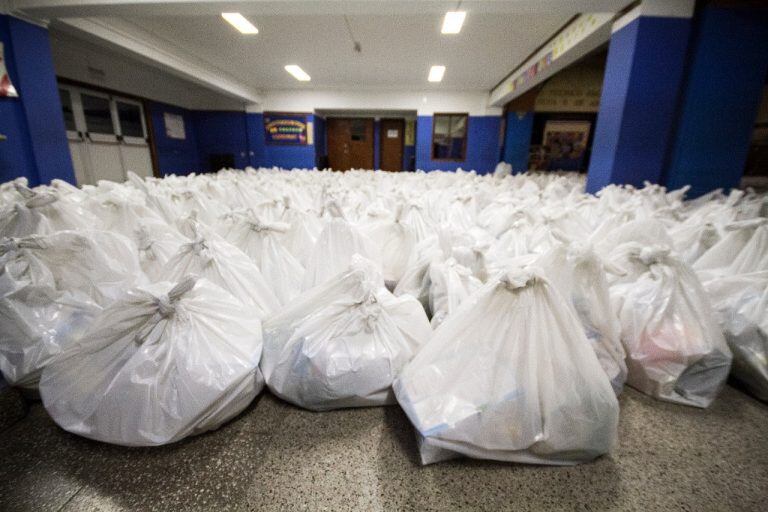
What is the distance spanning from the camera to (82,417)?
974 millimetres

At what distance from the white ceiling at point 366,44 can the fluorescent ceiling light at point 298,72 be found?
0.19 m

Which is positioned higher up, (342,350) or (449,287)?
(449,287)

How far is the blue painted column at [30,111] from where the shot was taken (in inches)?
151

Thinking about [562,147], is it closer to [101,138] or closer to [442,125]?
[442,125]

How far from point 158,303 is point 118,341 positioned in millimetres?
175

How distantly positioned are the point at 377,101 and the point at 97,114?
22.6 ft

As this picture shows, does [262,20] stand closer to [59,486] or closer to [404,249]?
[404,249]

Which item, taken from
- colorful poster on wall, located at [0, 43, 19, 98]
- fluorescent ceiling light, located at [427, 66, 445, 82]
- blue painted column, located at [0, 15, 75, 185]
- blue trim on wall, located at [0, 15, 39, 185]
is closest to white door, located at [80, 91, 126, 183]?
blue painted column, located at [0, 15, 75, 185]

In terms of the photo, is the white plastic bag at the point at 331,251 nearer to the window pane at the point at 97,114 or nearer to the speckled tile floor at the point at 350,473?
the speckled tile floor at the point at 350,473

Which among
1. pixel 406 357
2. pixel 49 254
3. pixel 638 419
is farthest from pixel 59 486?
pixel 638 419

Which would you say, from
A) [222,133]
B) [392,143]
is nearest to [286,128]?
[222,133]

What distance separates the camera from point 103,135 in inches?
278

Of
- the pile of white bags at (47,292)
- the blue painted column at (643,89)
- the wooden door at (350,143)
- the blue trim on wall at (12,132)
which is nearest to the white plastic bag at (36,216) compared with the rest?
the pile of white bags at (47,292)

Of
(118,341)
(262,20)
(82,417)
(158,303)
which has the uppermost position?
(262,20)
